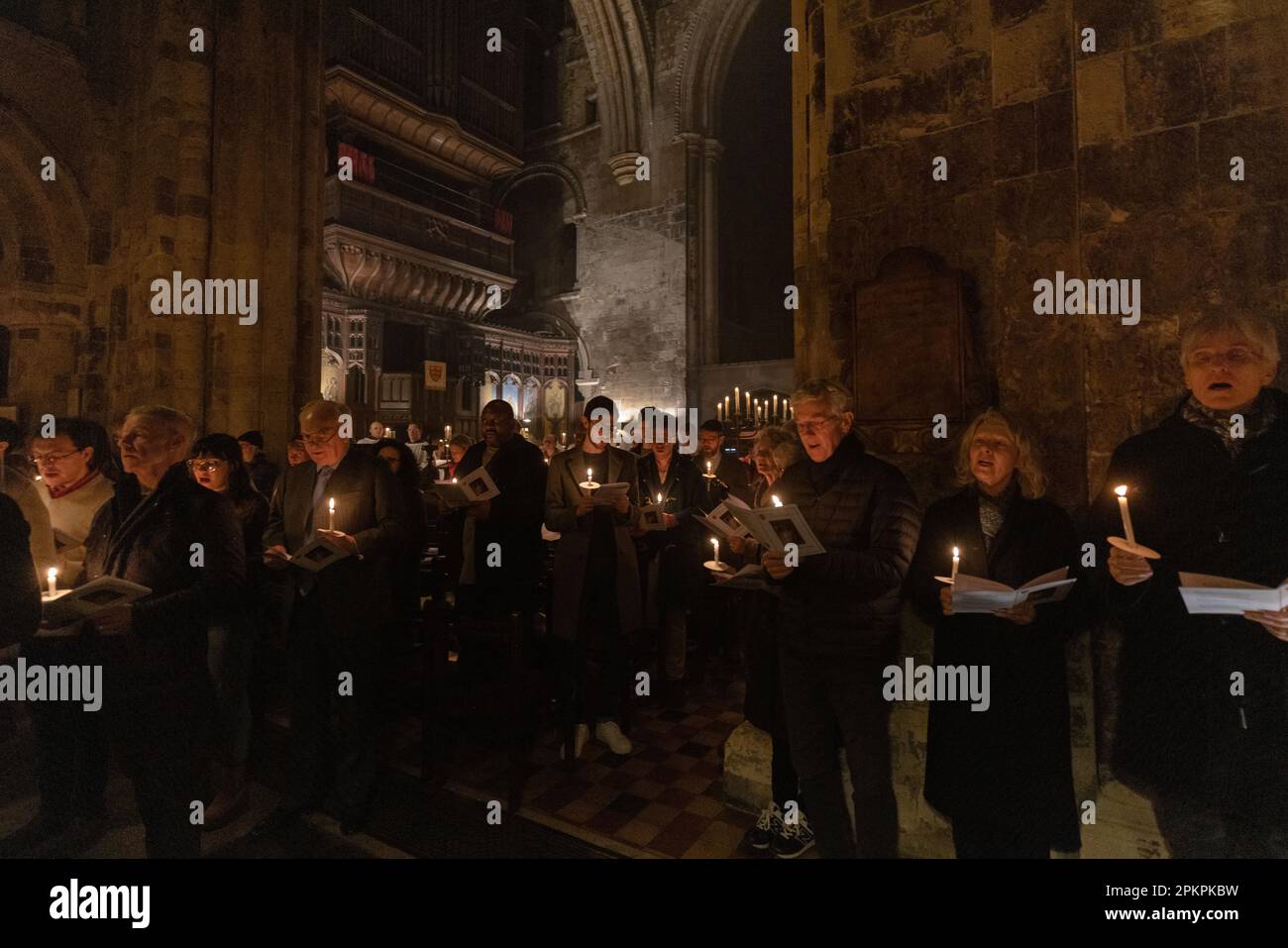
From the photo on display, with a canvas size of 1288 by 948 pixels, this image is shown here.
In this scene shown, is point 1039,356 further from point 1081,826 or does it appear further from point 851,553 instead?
point 1081,826

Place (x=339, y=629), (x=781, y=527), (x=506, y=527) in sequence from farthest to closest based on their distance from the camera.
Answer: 1. (x=506, y=527)
2. (x=339, y=629)
3. (x=781, y=527)

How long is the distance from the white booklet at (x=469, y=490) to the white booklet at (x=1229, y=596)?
3.29 meters

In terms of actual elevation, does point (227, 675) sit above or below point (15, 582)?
below

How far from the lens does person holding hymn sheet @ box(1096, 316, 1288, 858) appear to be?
1.82m

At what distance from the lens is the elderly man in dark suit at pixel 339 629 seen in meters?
2.94

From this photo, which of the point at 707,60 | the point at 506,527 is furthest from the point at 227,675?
the point at 707,60

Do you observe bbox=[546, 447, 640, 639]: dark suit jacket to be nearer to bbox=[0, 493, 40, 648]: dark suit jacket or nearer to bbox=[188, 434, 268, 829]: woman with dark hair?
bbox=[188, 434, 268, 829]: woman with dark hair

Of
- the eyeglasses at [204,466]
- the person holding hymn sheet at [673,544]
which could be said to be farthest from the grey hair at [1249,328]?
the eyeglasses at [204,466]

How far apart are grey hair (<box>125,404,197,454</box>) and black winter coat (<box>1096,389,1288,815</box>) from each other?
344 cm

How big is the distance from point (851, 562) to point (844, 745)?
2.27 feet

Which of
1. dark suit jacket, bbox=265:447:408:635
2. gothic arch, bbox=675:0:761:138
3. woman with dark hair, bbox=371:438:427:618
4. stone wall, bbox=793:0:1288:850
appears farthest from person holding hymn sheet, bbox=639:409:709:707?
gothic arch, bbox=675:0:761:138

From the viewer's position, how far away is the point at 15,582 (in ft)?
6.72

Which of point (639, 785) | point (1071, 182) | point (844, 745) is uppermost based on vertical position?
point (1071, 182)

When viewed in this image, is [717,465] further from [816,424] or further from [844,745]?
[844,745]
